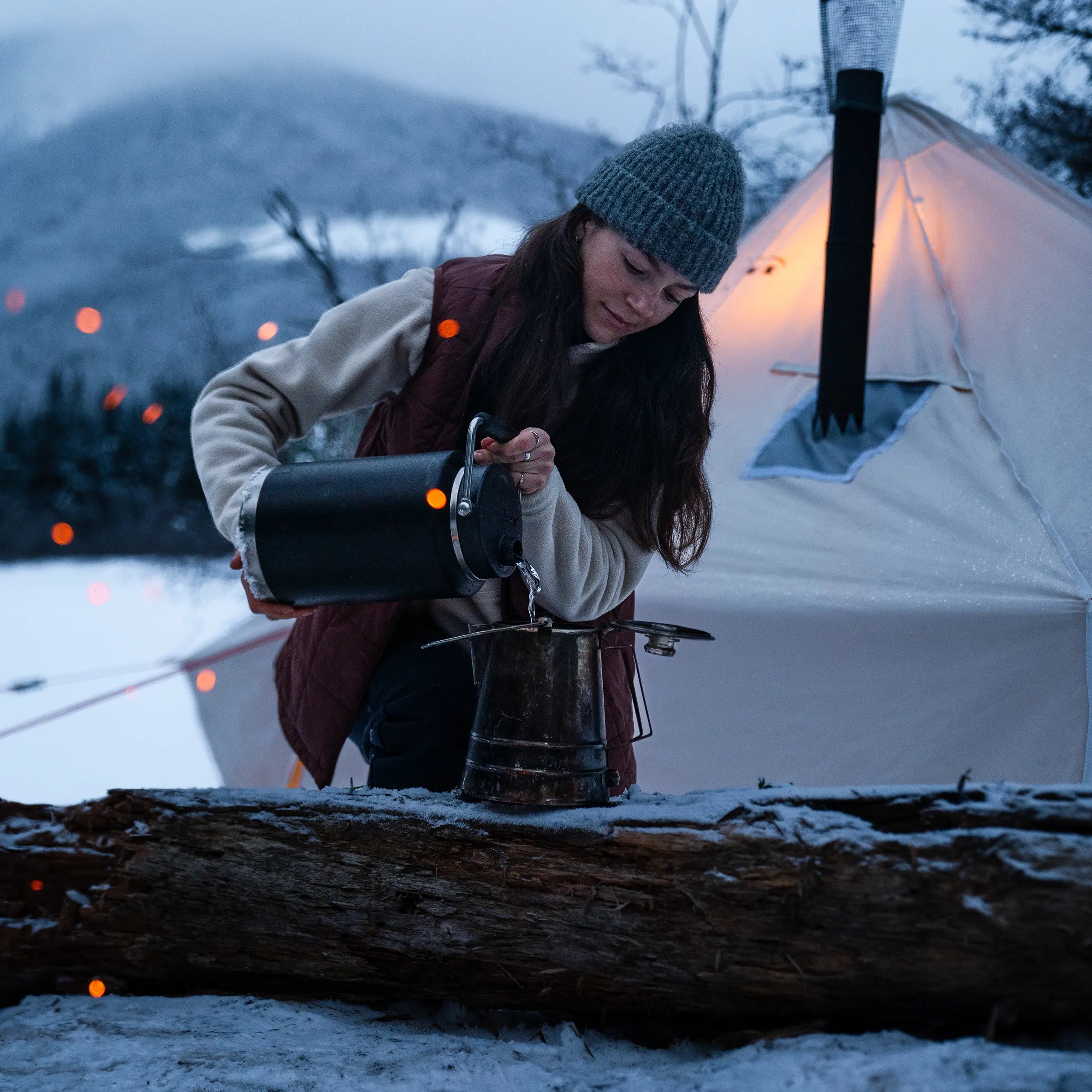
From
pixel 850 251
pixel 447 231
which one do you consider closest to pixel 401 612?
pixel 850 251

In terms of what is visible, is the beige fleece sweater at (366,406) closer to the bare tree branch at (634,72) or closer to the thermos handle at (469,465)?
the thermos handle at (469,465)

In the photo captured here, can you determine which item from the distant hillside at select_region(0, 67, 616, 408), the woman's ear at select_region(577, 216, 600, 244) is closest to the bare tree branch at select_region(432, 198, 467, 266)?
the distant hillside at select_region(0, 67, 616, 408)

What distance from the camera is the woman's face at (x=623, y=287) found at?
129 centimetres

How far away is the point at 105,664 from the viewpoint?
5.44 m

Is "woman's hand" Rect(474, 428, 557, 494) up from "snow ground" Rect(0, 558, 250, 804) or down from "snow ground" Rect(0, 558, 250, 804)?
up

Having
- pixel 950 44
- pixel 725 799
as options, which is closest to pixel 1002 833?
pixel 725 799

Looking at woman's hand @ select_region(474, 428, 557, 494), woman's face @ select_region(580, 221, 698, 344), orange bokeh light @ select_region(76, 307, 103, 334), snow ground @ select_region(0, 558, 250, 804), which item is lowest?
snow ground @ select_region(0, 558, 250, 804)

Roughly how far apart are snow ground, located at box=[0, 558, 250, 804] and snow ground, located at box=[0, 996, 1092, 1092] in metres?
1.17

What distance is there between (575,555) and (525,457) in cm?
19

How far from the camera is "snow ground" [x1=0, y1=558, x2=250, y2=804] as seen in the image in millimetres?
3441

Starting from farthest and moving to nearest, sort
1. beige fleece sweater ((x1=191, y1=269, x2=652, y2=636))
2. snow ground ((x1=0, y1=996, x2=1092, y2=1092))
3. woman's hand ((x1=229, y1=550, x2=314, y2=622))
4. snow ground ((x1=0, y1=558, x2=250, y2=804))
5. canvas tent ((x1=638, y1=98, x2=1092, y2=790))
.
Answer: snow ground ((x1=0, y1=558, x2=250, y2=804)), canvas tent ((x1=638, y1=98, x2=1092, y2=790)), beige fleece sweater ((x1=191, y1=269, x2=652, y2=636)), woman's hand ((x1=229, y1=550, x2=314, y2=622)), snow ground ((x1=0, y1=996, x2=1092, y2=1092))

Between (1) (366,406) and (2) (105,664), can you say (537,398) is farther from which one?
(2) (105,664)

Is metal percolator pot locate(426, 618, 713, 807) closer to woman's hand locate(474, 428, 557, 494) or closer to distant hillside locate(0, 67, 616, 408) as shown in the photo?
woman's hand locate(474, 428, 557, 494)

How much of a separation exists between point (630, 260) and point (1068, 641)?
1.07 m
